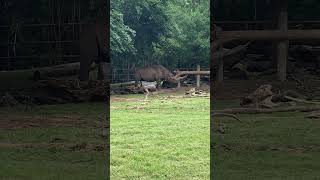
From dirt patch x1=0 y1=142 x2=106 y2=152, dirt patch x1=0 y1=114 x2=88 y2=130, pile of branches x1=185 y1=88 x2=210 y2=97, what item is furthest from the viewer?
pile of branches x1=185 y1=88 x2=210 y2=97

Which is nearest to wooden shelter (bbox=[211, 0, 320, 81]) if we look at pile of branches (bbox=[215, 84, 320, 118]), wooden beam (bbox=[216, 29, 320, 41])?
wooden beam (bbox=[216, 29, 320, 41])

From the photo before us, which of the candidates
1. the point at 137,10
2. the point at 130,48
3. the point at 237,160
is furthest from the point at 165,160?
the point at 137,10

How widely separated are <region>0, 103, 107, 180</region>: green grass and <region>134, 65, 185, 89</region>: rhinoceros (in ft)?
37.4

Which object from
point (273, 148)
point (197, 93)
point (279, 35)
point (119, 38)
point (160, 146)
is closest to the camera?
point (273, 148)

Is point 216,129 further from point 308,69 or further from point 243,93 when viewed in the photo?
point 308,69

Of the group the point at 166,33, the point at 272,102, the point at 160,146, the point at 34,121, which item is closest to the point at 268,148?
the point at 160,146

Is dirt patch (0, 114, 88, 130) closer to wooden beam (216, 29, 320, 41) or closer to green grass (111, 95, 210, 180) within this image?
green grass (111, 95, 210, 180)

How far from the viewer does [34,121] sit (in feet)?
23.1

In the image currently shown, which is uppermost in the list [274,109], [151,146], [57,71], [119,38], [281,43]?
[119,38]

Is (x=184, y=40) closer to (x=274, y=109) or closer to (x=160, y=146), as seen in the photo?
(x=274, y=109)

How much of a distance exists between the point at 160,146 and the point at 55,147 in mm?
1260

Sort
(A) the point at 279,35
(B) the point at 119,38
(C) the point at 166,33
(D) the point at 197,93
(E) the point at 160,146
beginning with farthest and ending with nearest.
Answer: (C) the point at 166,33, (B) the point at 119,38, (D) the point at 197,93, (A) the point at 279,35, (E) the point at 160,146

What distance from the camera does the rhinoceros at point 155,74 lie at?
19.4m

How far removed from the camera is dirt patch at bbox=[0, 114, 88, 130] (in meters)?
6.85
